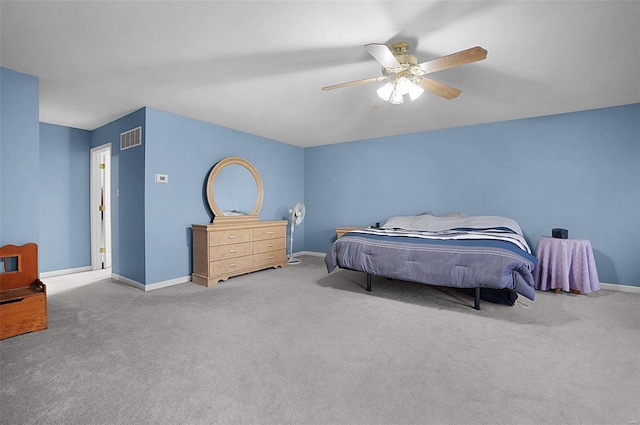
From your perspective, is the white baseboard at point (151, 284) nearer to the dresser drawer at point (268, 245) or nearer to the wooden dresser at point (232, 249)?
the wooden dresser at point (232, 249)

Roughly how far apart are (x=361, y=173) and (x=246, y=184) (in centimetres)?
217

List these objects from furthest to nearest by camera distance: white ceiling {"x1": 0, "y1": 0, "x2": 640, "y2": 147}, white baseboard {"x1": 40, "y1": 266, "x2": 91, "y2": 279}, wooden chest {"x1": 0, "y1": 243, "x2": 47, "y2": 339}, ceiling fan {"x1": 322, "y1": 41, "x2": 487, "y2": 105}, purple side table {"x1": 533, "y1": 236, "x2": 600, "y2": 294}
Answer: white baseboard {"x1": 40, "y1": 266, "x2": 91, "y2": 279}
purple side table {"x1": 533, "y1": 236, "x2": 600, "y2": 294}
wooden chest {"x1": 0, "y1": 243, "x2": 47, "y2": 339}
ceiling fan {"x1": 322, "y1": 41, "x2": 487, "y2": 105}
white ceiling {"x1": 0, "y1": 0, "x2": 640, "y2": 147}

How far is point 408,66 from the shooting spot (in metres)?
2.23

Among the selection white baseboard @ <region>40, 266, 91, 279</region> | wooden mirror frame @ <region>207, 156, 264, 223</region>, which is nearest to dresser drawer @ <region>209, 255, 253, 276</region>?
wooden mirror frame @ <region>207, 156, 264, 223</region>

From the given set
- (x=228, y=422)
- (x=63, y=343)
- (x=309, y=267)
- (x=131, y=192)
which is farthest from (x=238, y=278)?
(x=228, y=422)

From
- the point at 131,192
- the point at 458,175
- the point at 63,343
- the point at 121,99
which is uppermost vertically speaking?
the point at 121,99

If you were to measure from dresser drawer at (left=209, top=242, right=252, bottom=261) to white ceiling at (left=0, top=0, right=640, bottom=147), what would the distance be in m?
1.81

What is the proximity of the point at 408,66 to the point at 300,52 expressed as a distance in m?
0.85

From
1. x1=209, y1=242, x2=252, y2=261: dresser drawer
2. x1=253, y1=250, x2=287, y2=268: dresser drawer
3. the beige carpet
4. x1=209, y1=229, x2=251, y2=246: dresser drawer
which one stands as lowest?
the beige carpet

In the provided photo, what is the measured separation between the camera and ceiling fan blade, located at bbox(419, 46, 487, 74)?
6.17 ft

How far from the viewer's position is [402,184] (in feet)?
16.8

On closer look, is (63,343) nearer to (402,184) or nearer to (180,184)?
(180,184)

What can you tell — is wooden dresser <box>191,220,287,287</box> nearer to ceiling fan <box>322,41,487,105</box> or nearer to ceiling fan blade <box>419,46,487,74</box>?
ceiling fan <box>322,41,487,105</box>

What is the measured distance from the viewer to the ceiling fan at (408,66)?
193 centimetres
